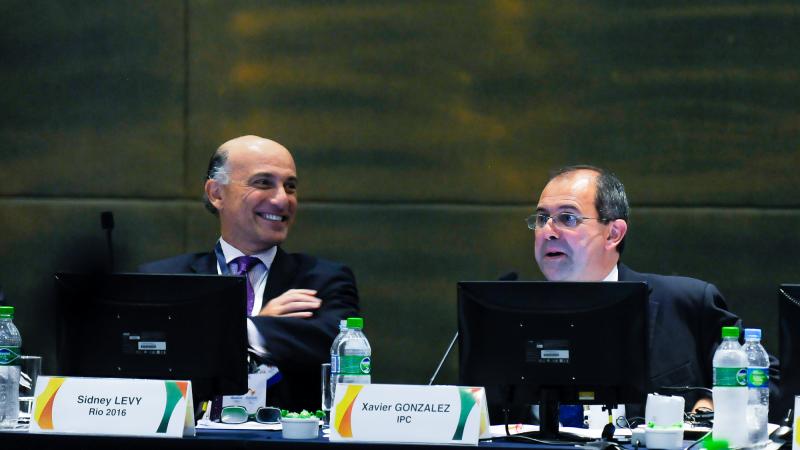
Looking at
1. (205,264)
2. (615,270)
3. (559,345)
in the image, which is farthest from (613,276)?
(205,264)

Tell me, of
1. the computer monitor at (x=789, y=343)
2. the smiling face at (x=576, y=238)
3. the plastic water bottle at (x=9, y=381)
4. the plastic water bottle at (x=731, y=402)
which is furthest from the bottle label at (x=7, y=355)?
the computer monitor at (x=789, y=343)

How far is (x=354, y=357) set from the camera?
9.29ft

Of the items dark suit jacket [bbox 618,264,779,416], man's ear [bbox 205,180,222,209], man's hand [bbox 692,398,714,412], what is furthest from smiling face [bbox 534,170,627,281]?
man's ear [bbox 205,180,222,209]

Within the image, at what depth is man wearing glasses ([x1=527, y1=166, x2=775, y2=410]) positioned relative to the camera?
10.9ft

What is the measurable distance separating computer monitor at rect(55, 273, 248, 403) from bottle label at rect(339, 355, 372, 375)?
0.24 m

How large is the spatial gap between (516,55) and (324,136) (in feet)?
2.72

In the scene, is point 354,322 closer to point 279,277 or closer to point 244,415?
point 244,415

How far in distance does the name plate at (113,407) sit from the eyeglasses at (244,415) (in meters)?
0.30

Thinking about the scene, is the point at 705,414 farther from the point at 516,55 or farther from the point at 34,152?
the point at 34,152

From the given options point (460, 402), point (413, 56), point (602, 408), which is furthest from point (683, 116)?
point (460, 402)

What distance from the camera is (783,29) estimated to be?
4.42 meters

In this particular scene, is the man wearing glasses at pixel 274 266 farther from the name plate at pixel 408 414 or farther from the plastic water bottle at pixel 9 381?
the name plate at pixel 408 414

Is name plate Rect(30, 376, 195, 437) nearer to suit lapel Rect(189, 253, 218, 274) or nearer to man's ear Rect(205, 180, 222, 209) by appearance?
suit lapel Rect(189, 253, 218, 274)

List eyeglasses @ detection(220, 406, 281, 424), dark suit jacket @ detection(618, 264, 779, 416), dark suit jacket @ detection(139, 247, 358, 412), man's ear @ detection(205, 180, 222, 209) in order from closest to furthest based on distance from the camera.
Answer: eyeglasses @ detection(220, 406, 281, 424)
dark suit jacket @ detection(618, 264, 779, 416)
dark suit jacket @ detection(139, 247, 358, 412)
man's ear @ detection(205, 180, 222, 209)
